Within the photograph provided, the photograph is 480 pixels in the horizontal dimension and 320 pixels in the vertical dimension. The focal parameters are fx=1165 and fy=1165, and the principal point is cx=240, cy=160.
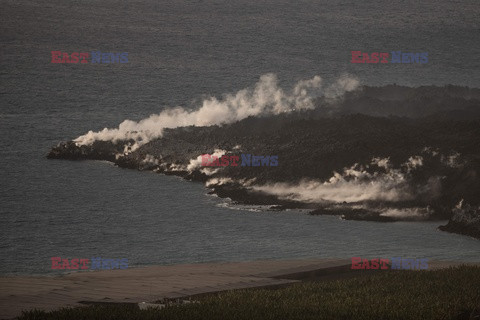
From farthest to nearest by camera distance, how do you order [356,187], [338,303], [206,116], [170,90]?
[170,90] → [206,116] → [356,187] → [338,303]

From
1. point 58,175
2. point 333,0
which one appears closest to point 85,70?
point 333,0

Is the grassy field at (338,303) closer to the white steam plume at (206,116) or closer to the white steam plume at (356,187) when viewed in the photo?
the white steam plume at (356,187)

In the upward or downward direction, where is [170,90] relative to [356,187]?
upward

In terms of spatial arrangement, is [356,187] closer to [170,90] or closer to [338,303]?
[338,303]

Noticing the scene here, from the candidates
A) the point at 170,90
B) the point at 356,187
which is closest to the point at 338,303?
the point at 356,187

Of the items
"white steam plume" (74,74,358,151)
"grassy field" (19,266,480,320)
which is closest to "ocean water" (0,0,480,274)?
"white steam plume" (74,74,358,151)

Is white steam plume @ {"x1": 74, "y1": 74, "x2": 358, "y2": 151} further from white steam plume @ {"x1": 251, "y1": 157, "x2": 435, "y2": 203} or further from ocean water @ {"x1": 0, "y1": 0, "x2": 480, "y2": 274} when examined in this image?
white steam plume @ {"x1": 251, "y1": 157, "x2": 435, "y2": 203}

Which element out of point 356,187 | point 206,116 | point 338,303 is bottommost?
point 338,303
